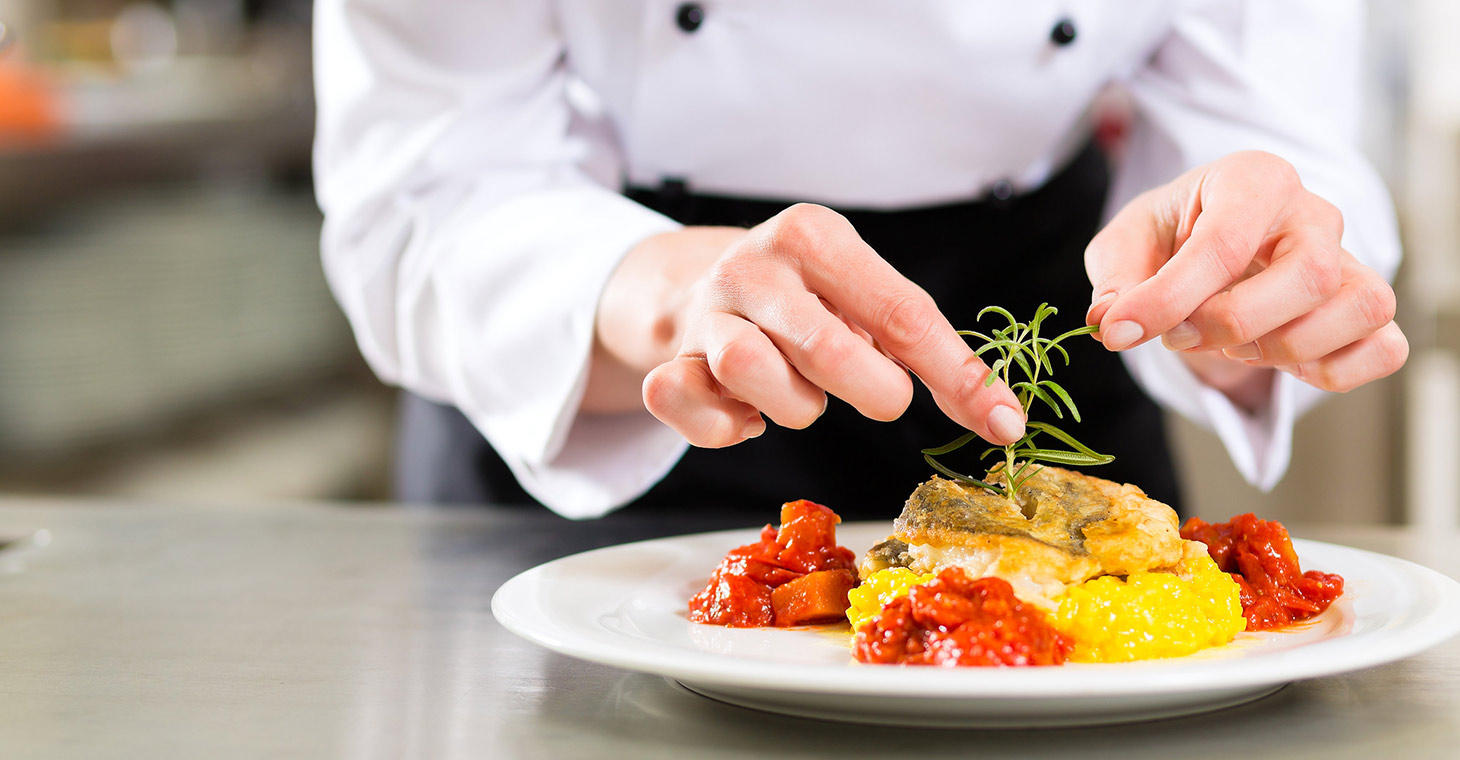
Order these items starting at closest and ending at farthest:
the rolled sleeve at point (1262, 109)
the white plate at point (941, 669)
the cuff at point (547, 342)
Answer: the white plate at point (941, 669)
the cuff at point (547, 342)
the rolled sleeve at point (1262, 109)

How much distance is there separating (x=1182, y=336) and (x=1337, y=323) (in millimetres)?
116

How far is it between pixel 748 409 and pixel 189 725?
1.17 ft

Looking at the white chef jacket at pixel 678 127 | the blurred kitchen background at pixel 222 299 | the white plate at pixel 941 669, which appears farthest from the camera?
the blurred kitchen background at pixel 222 299

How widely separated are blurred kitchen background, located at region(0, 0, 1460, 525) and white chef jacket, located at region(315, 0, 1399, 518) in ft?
6.06

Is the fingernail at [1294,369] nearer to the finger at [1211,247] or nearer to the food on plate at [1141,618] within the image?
the finger at [1211,247]

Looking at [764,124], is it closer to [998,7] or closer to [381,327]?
[998,7]

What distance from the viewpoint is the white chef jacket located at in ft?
3.89

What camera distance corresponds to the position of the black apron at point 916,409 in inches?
54.6

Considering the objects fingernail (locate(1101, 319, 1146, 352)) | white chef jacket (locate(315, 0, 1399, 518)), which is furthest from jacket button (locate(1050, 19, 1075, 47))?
fingernail (locate(1101, 319, 1146, 352))

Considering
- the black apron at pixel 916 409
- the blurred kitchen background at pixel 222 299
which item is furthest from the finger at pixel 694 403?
the blurred kitchen background at pixel 222 299

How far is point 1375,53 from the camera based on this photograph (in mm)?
3172

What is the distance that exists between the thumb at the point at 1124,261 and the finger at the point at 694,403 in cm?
22

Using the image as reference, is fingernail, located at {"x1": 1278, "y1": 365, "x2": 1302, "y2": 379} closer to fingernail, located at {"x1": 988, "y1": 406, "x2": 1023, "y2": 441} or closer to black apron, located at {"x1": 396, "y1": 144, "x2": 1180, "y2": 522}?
fingernail, located at {"x1": 988, "y1": 406, "x2": 1023, "y2": 441}

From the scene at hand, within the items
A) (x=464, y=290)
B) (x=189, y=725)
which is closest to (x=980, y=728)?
(x=189, y=725)
